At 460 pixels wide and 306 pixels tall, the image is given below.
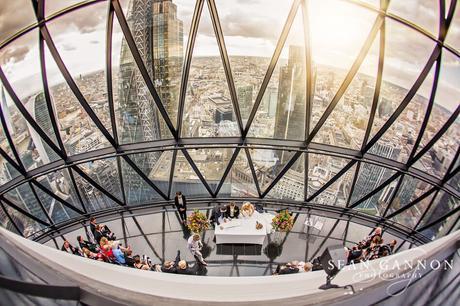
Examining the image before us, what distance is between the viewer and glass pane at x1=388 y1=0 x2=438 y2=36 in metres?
9.82

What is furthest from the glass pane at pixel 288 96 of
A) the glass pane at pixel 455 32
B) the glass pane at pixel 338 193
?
the glass pane at pixel 455 32

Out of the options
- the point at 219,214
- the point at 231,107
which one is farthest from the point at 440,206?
the point at 231,107

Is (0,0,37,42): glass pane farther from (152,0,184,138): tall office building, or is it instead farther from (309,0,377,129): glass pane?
(309,0,377,129): glass pane

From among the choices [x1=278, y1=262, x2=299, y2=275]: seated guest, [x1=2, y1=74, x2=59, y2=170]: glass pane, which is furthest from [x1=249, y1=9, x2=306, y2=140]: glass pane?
[x1=2, y1=74, x2=59, y2=170]: glass pane

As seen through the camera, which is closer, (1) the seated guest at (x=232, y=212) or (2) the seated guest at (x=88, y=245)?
(2) the seated guest at (x=88, y=245)

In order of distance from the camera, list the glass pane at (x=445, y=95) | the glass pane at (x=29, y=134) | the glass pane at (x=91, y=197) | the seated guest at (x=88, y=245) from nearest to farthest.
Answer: the glass pane at (x=445, y=95) → the glass pane at (x=29, y=134) → the seated guest at (x=88, y=245) → the glass pane at (x=91, y=197)

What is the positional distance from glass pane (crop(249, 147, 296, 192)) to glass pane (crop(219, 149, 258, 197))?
49 centimetres

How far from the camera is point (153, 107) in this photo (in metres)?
14.0

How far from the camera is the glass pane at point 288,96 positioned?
12.1m

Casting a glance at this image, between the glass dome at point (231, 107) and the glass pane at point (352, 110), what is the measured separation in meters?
0.07

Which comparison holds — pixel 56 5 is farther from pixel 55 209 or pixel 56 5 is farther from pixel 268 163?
pixel 268 163

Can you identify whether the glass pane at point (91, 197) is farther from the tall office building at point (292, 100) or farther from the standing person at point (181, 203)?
the tall office building at point (292, 100)

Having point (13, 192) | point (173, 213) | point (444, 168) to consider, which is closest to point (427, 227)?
point (444, 168)

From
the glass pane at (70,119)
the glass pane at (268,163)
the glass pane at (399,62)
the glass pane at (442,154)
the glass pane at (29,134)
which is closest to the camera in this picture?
the glass pane at (399,62)
